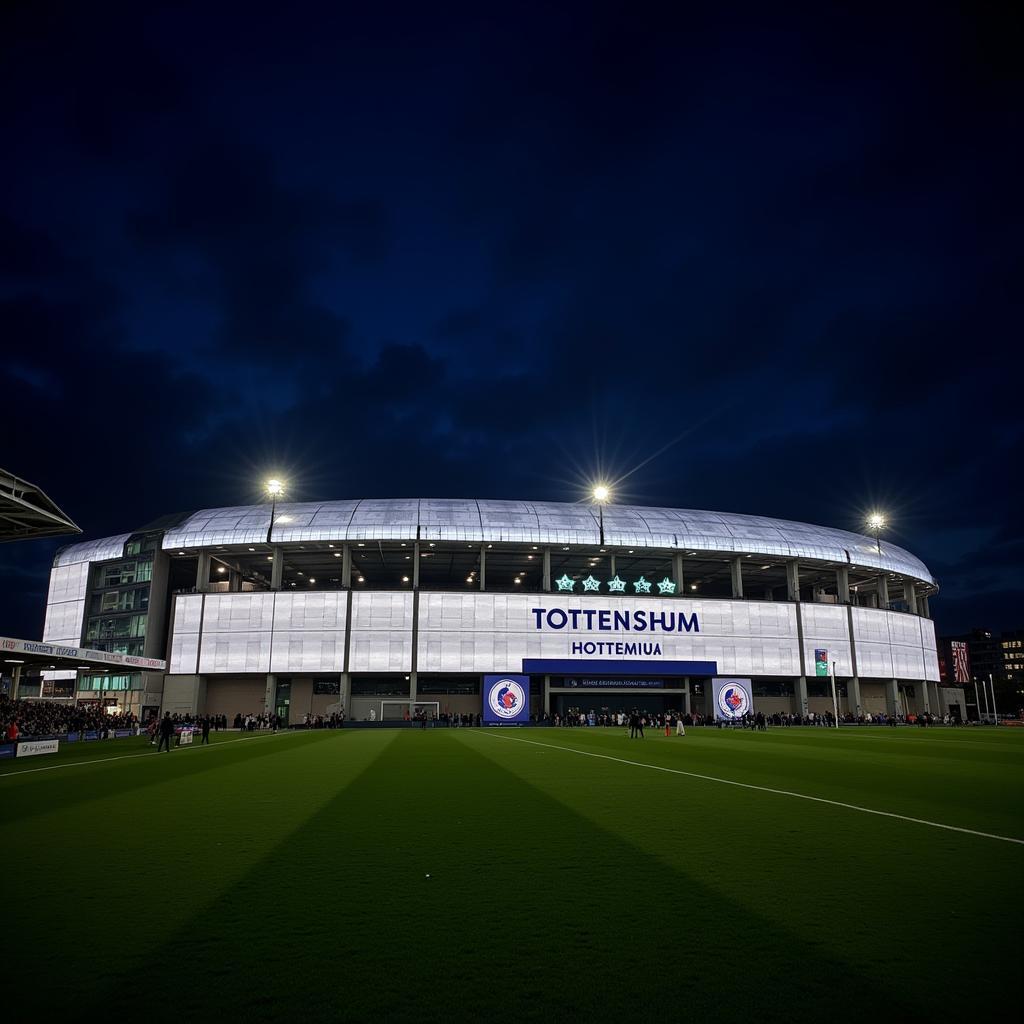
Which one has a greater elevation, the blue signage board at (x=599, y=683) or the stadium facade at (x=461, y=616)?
the stadium facade at (x=461, y=616)

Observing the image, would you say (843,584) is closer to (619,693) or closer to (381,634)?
(619,693)

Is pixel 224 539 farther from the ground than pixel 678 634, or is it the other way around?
pixel 224 539

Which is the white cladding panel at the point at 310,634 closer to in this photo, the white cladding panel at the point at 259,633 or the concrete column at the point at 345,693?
the white cladding panel at the point at 259,633

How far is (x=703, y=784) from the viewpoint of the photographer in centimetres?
1515

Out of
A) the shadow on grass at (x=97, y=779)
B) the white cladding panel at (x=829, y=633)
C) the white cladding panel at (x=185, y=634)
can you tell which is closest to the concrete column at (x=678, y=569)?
the white cladding panel at (x=829, y=633)

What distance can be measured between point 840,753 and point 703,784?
41.0ft

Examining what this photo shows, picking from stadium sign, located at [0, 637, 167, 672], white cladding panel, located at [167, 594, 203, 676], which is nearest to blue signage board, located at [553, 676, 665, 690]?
white cladding panel, located at [167, 594, 203, 676]

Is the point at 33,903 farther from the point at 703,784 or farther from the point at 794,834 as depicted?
the point at 703,784

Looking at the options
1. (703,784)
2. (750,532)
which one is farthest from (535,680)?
(703,784)

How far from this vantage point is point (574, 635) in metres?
69.6

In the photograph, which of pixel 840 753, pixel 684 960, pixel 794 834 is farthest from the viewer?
pixel 840 753

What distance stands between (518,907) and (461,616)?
6286 centimetres

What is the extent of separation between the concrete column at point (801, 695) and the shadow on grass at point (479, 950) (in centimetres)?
7189

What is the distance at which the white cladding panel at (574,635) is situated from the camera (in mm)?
68000
